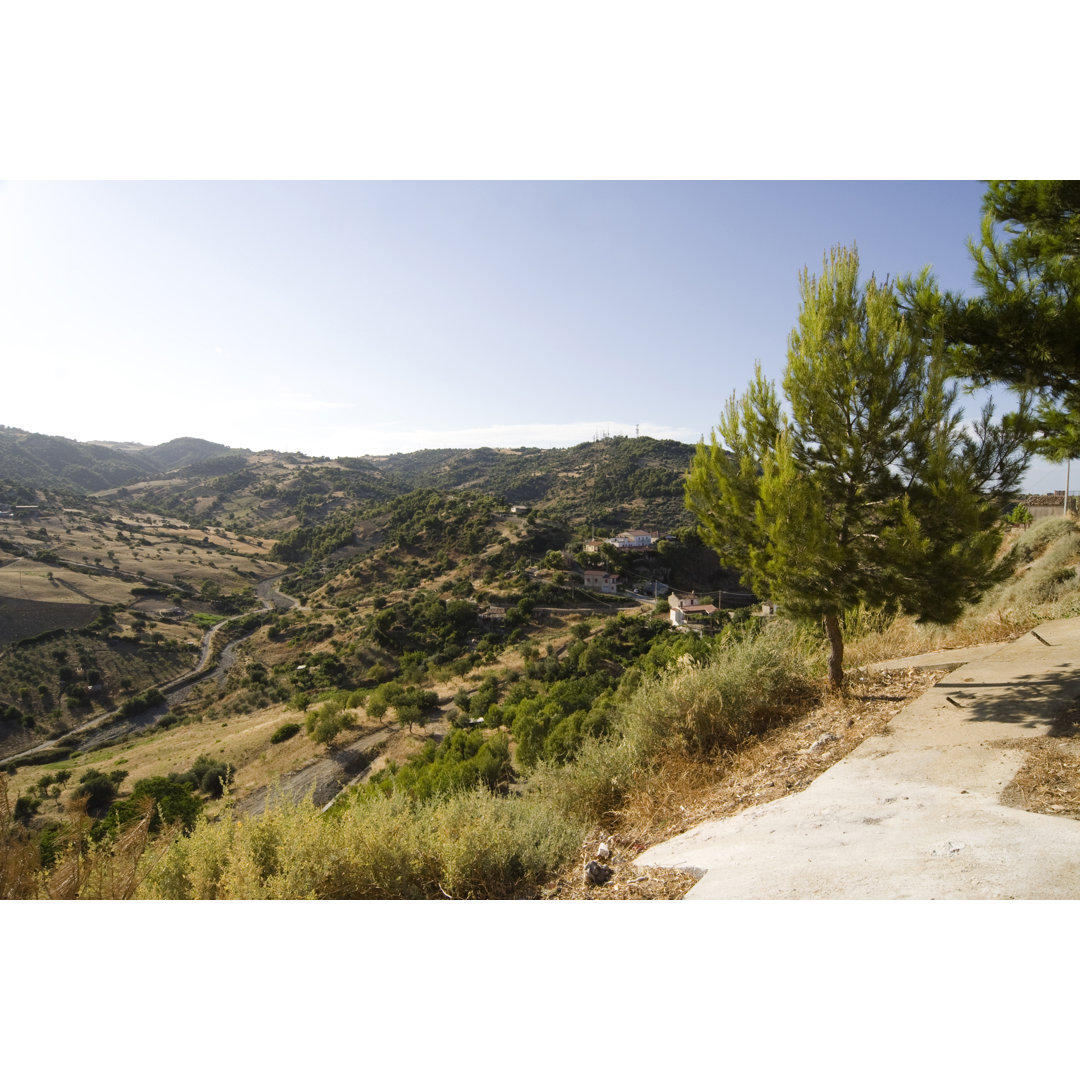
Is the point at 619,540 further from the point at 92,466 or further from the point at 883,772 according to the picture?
the point at 92,466

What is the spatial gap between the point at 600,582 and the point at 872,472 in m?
51.5


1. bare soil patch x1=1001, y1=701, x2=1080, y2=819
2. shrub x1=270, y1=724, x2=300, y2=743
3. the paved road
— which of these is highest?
bare soil patch x1=1001, y1=701, x2=1080, y2=819

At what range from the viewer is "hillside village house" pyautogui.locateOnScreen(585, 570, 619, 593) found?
2175 inches

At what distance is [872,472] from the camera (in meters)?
4.62

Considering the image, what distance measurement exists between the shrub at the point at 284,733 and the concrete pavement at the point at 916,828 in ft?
96.9

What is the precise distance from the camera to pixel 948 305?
4.86 metres

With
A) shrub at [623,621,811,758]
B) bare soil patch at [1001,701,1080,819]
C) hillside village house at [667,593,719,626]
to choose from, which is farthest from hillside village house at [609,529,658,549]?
bare soil patch at [1001,701,1080,819]

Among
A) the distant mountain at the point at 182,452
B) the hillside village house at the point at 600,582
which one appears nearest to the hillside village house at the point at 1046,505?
the hillside village house at the point at 600,582

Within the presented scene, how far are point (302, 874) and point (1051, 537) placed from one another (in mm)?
15328

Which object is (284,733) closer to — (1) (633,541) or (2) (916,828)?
(2) (916,828)

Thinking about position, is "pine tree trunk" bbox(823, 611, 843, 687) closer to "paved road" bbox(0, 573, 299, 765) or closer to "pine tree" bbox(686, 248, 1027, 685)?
"pine tree" bbox(686, 248, 1027, 685)

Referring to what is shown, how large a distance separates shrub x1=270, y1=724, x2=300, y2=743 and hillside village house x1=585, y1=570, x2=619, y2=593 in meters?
32.5

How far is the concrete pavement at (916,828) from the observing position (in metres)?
2.44

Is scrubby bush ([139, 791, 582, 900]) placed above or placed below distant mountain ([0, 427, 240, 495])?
below
